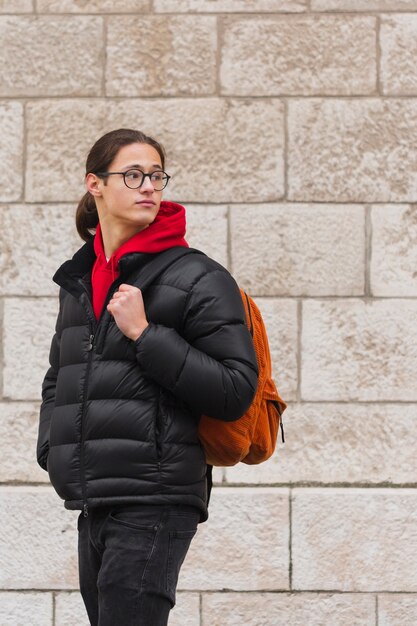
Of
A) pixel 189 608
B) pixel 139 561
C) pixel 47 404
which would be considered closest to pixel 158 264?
pixel 47 404

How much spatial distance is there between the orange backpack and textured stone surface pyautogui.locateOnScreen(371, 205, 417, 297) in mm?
1870

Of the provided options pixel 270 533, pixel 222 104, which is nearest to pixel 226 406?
pixel 270 533

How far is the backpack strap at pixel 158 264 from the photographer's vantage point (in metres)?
3.35

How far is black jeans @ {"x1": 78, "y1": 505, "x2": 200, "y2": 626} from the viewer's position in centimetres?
325

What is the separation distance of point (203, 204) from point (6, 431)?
135 cm

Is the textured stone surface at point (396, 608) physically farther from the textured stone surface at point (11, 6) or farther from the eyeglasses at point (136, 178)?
the textured stone surface at point (11, 6)

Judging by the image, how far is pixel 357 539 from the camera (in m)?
5.28

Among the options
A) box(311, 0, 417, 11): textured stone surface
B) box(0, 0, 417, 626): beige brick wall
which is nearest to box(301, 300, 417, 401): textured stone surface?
box(0, 0, 417, 626): beige brick wall

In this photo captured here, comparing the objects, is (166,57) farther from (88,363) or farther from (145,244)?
(88,363)

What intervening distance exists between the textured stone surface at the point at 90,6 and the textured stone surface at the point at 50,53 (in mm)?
38

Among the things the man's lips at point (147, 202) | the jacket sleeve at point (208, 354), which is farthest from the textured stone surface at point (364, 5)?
the jacket sleeve at point (208, 354)

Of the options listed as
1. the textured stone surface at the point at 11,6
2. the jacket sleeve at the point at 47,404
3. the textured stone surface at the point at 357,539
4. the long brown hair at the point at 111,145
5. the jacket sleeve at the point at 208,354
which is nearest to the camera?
the jacket sleeve at the point at 208,354

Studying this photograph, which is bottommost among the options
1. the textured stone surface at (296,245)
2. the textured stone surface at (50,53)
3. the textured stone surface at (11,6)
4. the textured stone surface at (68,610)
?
the textured stone surface at (68,610)

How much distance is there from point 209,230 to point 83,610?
1.78 m
